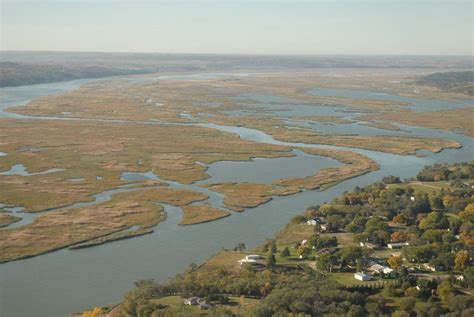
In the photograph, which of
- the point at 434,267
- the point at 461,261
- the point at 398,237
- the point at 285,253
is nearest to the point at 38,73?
the point at 285,253

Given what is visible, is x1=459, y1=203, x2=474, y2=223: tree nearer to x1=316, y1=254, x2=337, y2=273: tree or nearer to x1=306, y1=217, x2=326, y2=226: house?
x1=306, y1=217, x2=326, y2=226: house

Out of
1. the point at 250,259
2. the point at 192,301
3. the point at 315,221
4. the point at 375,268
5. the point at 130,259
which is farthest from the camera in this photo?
the point at 315,221

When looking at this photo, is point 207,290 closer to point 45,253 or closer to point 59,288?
point 59,288

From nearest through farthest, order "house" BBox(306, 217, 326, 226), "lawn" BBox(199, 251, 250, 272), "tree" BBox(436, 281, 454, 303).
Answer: "tree" BBox(436, 281, 454, 303)
"lawn" BBox(199, 251, 250, 272)
"house" BBox(306, 217, 326, 226)

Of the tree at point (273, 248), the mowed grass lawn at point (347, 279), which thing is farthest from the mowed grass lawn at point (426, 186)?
the mowed grass lawn at point (347, 279)

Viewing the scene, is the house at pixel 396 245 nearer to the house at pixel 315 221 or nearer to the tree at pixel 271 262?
the house at pixel 315 221

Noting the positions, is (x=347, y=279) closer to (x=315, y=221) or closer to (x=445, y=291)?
(x=445, y=291)

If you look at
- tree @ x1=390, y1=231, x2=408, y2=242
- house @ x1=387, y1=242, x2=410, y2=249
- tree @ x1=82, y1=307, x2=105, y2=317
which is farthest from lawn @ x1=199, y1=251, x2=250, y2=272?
tree @ x1=390, y1=231, x2=408, y2=242

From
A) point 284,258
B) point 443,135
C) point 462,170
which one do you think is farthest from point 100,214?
point 443,135

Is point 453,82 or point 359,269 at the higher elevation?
point 453,82
